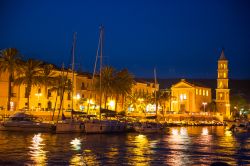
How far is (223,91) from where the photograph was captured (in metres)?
160

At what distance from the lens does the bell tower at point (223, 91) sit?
159 m

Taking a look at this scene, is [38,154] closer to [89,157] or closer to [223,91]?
[89,157]

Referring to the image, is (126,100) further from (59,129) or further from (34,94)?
(59,129)

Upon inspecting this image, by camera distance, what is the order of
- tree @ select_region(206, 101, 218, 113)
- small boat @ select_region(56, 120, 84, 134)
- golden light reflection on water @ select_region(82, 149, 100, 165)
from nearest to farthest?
golden light reflection on water @ select_region(82, 149, 100, 165), small boat @ select_region(56, 120, 84, 134), tree @ select_region(206, 101, 218, 113)

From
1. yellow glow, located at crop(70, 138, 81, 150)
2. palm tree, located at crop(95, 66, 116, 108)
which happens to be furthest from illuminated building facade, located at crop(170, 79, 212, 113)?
yellow glow, located at crop(70, 138, 81, 150)

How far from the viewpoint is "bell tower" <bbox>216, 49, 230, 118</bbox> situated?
6250 inches

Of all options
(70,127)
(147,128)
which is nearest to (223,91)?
(147,128)

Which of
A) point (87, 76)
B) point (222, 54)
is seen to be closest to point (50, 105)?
point (87, 76)

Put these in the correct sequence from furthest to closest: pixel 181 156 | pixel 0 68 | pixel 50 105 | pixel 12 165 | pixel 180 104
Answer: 1. pixel 180 104
2. pixel 50 105
3. pixel 0 68
4. pixel 181 156
5. pixel 12 165

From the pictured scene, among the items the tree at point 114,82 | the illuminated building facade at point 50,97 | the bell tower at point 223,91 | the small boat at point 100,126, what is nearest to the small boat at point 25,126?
the small boat at point 100,126

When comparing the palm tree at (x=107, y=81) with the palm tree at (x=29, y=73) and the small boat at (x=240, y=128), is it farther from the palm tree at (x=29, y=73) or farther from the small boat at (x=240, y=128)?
the small boat at (x=240, y=128)

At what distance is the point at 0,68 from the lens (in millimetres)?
86750

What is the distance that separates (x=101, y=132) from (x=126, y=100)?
183ft

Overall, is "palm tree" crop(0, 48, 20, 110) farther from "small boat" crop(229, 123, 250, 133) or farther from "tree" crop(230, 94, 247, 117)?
"tree" crop(230, 94, 247, 117)
